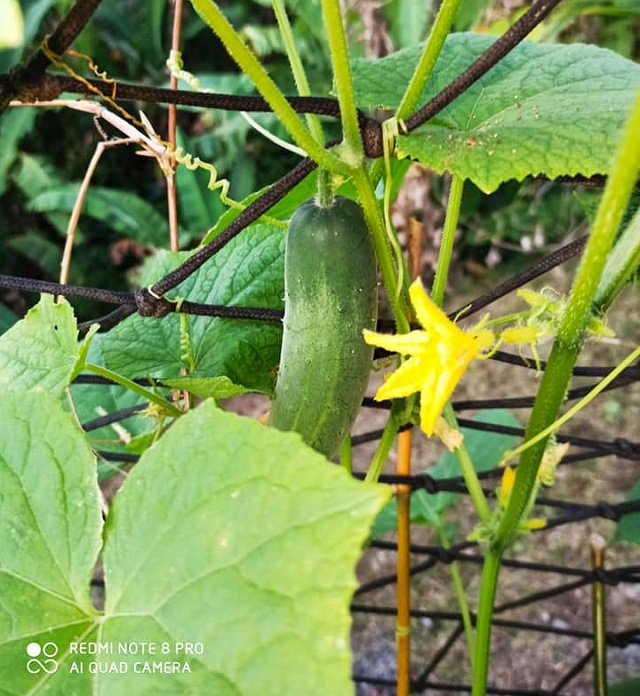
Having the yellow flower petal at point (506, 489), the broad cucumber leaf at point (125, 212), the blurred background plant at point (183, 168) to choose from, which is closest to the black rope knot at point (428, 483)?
the yellow flower petal at point (506, 489)

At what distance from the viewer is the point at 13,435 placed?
0.39m

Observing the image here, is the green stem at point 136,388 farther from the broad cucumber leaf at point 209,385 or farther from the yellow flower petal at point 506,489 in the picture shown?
the yellow flower petal at point 506,489

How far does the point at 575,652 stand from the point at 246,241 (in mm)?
1389

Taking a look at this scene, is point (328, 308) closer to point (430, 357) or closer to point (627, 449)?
point (430, 357)

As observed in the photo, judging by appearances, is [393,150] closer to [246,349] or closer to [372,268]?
[372,268]

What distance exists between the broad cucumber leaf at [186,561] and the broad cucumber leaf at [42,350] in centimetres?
6

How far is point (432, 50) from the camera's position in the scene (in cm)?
39

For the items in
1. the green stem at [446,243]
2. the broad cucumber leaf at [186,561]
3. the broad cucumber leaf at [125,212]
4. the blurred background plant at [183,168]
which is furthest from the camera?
the broad cucumber leaf at [125,212]

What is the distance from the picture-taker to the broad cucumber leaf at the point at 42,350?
17.4 inches

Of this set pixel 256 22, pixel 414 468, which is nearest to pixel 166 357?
pixel 414 468

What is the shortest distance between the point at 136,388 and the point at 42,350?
0.06m

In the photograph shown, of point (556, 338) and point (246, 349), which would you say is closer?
point (556, 338)

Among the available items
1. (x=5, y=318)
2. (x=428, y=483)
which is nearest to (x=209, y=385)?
(x=428, y=483)

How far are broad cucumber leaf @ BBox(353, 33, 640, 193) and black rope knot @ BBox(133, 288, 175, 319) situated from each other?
18cm
